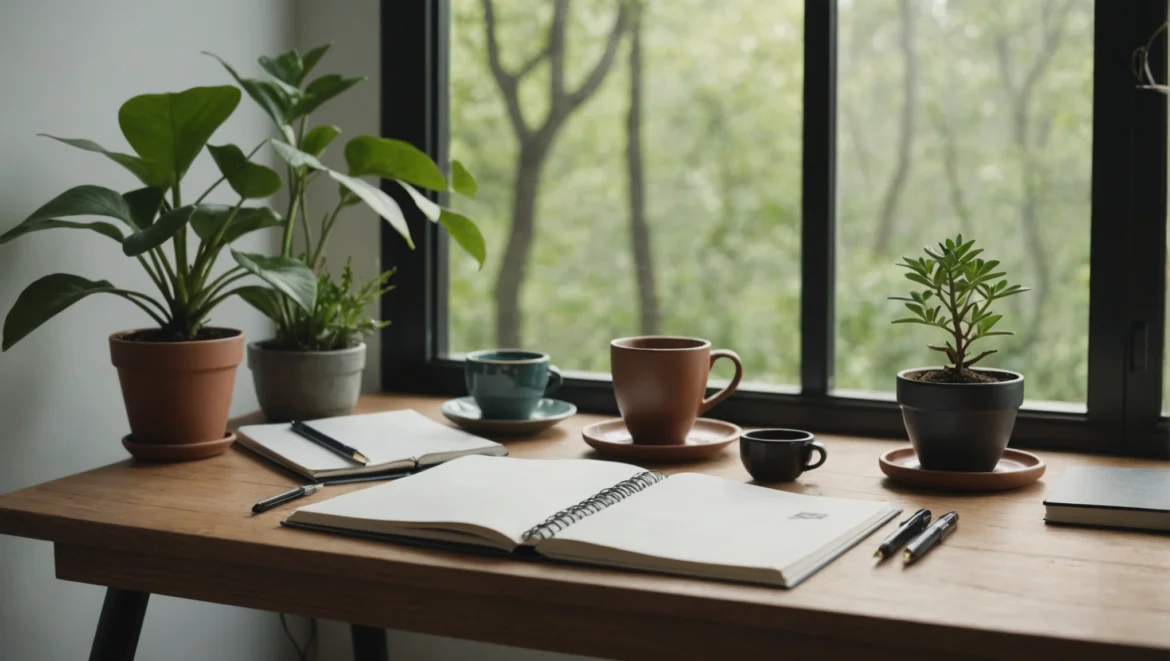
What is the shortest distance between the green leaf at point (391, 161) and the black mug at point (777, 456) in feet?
1.85

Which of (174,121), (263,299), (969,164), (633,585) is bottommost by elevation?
(633,585)

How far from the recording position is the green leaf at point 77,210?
113 centimetres

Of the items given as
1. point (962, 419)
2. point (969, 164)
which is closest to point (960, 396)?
point (962, 419)

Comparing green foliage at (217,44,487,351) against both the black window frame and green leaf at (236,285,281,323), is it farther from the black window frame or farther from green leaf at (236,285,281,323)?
the black window frame

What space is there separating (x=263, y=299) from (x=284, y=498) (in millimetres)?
417

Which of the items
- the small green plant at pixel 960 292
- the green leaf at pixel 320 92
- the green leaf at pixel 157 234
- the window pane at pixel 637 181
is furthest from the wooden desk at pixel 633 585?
the window pane at pixel 637 181

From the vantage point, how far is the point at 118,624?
1.15 metres

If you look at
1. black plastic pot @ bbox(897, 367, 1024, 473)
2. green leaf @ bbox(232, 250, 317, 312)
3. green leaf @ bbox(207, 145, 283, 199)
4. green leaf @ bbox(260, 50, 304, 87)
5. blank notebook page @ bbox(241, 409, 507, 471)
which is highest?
green leaf @ bbox(260, 50, 304, 87)

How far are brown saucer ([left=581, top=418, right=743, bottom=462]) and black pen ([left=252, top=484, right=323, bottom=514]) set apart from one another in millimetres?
362

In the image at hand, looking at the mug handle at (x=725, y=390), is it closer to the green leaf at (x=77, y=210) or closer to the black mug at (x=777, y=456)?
the black mug at (x=777, y=456)

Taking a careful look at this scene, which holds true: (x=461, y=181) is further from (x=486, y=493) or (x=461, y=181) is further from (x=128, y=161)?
(x=486, y=493)

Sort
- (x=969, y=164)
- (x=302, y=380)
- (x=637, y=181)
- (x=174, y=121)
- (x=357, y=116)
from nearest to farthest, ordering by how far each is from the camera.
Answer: (x=174, y=121) < (x=302, y=380) < (x=357, y=116) < (x=969, y=164) < (x=637, y=181)

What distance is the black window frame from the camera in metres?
1.34

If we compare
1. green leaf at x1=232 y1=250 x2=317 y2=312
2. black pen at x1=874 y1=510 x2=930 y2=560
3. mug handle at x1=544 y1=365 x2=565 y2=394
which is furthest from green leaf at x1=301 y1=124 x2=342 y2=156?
black pen at x1=874 y1=510 x2=930 y2=560
